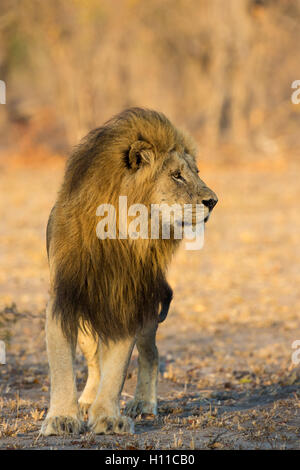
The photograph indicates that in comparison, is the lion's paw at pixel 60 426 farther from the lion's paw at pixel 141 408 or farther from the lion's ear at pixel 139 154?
the lion's ear at pixel 139 154

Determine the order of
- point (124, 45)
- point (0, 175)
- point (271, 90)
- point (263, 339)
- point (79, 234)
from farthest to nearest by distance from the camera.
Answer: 1. point (271, 90)
2. point (124, 45)
3. point (0, 175)
4. point (263, 339)
5. point (79, 234)

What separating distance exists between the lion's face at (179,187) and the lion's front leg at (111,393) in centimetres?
73

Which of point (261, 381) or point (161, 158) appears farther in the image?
point (261, 381)

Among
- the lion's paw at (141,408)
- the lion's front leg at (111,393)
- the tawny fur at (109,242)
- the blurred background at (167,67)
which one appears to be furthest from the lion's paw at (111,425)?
the blurred background at (167,67)

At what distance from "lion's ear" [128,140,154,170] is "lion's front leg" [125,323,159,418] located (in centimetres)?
99

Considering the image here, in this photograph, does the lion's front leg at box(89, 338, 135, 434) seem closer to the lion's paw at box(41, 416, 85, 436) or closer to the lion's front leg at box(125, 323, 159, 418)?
the lion's paw at box(41, 416, 85, 436)

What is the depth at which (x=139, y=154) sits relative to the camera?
12.7 ft

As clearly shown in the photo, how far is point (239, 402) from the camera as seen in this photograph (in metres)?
4.92

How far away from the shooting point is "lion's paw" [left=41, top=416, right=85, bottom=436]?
150 inches

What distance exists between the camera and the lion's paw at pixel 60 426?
3814 mm
